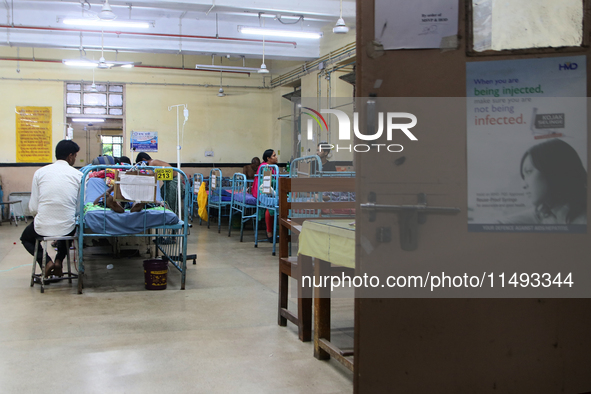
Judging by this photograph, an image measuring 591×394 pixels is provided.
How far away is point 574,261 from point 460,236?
42cm

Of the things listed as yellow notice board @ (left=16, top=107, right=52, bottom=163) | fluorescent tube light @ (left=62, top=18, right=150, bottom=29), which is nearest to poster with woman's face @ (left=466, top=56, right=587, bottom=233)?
fluorescent tube light @ (left=62, top=18, right=150, bottom=29)

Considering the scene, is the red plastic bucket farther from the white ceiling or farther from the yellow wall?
the yellow wall

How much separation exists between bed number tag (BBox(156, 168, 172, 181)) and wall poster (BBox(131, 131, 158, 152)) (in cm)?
853

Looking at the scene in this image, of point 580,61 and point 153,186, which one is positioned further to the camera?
point 153,186

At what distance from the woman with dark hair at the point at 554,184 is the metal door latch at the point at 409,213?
28 centimetres

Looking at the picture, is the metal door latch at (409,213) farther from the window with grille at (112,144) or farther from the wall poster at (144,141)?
the window with grille at (112,144)

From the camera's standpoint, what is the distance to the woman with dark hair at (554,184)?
1.85m

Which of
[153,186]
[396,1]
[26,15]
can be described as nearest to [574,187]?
[396,1]

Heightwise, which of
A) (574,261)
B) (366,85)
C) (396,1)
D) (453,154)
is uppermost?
(396,1)

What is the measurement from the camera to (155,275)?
4504mm

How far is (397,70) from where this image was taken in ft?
5.98

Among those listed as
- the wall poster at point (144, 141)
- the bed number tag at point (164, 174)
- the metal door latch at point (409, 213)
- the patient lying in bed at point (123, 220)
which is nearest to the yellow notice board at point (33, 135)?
the wall poster at point (144, 141)

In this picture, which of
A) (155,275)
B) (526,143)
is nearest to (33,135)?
(155,275)

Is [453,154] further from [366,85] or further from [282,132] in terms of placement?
[282,132]
